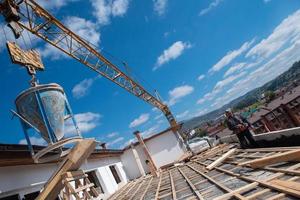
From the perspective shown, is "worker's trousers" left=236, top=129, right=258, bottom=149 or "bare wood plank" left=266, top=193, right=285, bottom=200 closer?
"bare wood plank" left=266, top=193, right=285, bottom=200

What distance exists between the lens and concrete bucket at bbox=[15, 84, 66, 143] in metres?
7.07

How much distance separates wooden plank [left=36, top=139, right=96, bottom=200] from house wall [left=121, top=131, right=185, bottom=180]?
59.5 feet

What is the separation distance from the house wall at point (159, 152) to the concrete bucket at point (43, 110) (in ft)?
59.0

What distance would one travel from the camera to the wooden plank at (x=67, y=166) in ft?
20.6

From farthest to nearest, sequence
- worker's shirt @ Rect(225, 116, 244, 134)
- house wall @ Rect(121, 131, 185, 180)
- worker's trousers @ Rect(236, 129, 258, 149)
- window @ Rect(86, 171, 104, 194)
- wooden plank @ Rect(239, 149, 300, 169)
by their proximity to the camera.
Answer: house wall @ Rect(121, 131, 185, 180), window @ Rect(86, 171, 104, 194), worker's shirt @ Rect(225, 116, 244, 134), worker's trousers @ Rect(236, 129, 258, 149), wooden plank @ Rect(239, 149, 300, 169)

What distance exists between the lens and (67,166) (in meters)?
6.55

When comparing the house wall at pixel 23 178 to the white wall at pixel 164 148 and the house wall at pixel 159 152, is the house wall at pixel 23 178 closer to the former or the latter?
the house wall at pixel 159 152

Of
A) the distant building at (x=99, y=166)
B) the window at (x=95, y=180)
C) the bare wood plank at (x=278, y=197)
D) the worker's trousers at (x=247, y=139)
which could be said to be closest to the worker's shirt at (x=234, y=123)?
the worker's trousers at (x=247, y=139)

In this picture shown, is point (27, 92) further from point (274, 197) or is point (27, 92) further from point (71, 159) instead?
point (274, 197)

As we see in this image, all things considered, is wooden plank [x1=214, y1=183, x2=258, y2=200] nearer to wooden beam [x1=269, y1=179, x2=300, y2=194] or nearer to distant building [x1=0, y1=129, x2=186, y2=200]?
wooden beam [x1=269, y1=179, x2=300, y2=194]

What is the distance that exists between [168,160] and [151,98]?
11.6m

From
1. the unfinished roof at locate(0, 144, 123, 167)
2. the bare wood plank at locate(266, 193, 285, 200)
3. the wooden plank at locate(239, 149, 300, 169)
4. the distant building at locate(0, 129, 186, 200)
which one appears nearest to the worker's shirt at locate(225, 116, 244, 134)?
the wooden plank at locate(239, 149, 300, 169)

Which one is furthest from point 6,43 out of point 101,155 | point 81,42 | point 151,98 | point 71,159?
point 151,98

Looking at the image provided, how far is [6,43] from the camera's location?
26.8 feet
